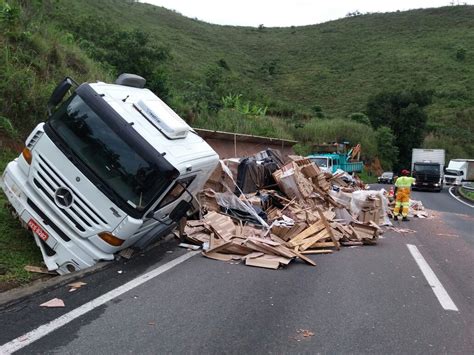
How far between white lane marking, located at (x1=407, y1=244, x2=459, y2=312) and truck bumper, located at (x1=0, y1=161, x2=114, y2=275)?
4.13 meters

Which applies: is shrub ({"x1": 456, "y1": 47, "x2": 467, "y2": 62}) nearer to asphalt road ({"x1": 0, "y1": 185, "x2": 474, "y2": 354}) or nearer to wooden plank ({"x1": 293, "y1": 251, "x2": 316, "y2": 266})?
asphalt road ({"x1": 0, "y1": 185, "x2": 474, "y2": 354})

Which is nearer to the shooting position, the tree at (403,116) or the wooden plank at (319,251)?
the wooden plank at (319,251)

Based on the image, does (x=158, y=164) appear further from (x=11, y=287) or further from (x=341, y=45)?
(x=341, y=45)

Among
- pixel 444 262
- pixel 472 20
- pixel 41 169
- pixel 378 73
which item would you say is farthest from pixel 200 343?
pixel 472 20

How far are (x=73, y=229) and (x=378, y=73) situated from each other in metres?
66.1

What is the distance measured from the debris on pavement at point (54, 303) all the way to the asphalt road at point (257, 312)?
60 millimetres

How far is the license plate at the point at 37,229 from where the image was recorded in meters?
6.04

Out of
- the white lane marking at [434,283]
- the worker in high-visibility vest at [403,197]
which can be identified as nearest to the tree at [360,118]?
the worker in high-visibility vest at [403,197]

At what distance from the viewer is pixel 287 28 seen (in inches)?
Answer: 3666

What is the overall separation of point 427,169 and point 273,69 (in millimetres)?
36301

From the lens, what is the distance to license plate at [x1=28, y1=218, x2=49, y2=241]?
238 inches

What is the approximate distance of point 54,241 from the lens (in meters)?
6.00

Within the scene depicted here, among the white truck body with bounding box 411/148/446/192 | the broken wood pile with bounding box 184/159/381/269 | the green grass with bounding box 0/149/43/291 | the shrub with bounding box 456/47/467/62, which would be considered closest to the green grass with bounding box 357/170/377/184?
the white truck body with bounding box 411/148/446/192

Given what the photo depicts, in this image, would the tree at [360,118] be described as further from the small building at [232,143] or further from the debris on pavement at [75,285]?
the debris on pavement at [75,285]
